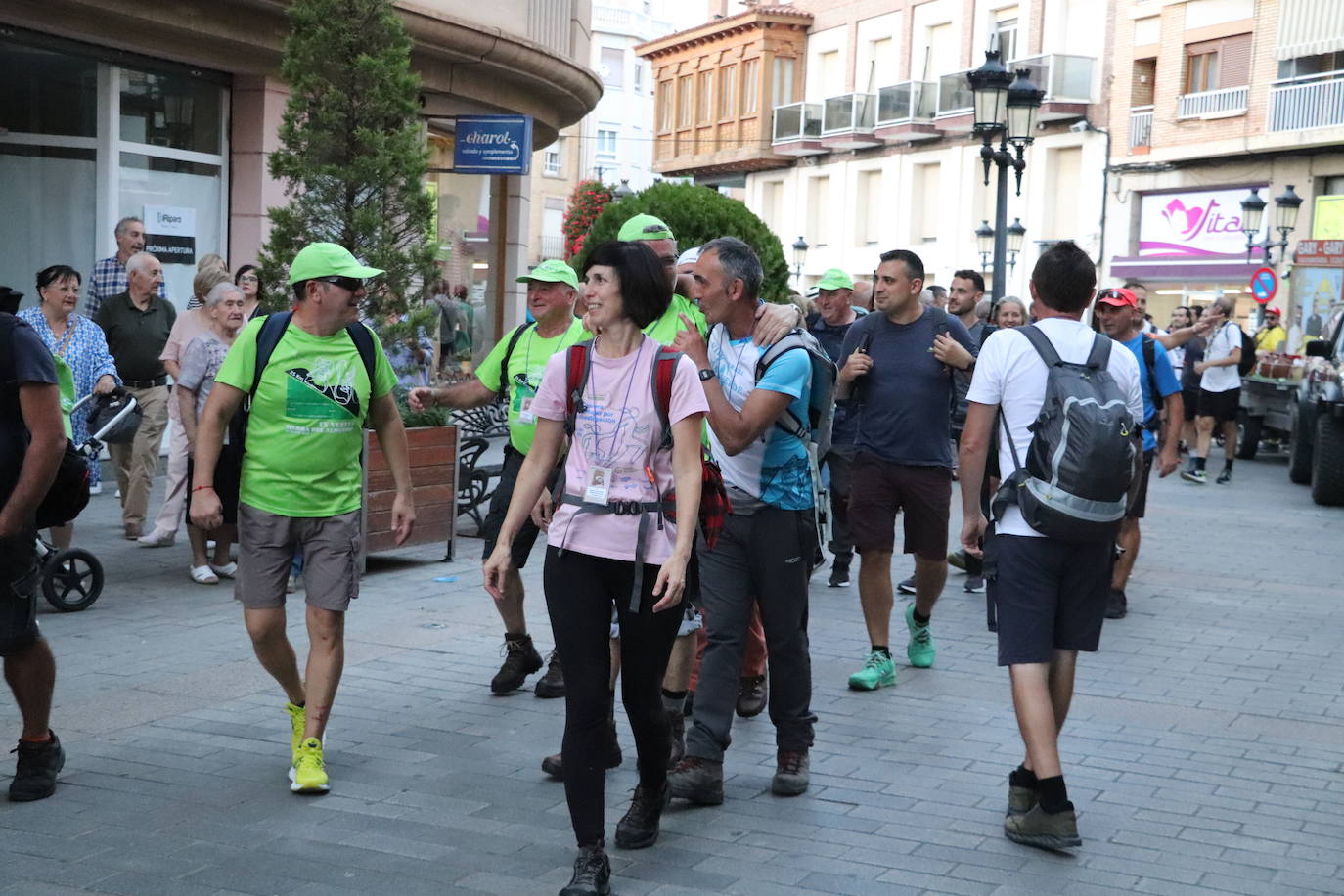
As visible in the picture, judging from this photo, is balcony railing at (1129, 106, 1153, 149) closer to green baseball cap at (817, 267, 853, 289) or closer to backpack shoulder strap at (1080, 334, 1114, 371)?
green baseball cap at (817, 267, 853, 289)

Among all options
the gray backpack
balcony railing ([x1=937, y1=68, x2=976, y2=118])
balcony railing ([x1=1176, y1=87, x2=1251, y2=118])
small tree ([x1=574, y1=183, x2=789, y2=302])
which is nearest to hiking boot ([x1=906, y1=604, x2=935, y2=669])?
the gray backpack

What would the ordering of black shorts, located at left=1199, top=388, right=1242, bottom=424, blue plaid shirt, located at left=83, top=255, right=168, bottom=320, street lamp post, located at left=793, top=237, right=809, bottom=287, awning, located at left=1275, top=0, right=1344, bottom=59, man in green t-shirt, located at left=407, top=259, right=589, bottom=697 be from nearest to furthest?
man in green t-shirt, located at left=407, top=259, right=589, bottom=697
blue plaid shirt, located at left=83, top=255, right=168, bottom=320
black shorts, located at left=1199, top=388, right=1242, bottom=424
awning, located at left=1275, top=0, right=1344, bottom=59
street lamp post, located at left=793, top=237, right=809, bottom=287

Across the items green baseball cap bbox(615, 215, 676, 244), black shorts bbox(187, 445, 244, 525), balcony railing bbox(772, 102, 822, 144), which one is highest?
balcony railing bbox(772, 102, 822, 144)

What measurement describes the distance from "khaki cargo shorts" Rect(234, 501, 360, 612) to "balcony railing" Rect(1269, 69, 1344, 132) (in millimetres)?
32125

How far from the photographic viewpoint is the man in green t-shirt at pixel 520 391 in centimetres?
667

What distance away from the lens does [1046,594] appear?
5.25 metres

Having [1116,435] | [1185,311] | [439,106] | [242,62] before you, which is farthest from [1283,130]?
[1116,435]

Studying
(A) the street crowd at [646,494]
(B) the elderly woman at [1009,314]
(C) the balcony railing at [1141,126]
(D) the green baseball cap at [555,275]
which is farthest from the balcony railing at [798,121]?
(A) the street crowd at [646,494]

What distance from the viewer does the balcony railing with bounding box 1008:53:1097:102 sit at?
130 ft

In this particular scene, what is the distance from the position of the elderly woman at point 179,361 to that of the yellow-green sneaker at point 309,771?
4.51m

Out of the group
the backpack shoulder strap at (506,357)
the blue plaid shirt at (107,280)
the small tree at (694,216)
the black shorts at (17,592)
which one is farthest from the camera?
the small tree at (694,216)

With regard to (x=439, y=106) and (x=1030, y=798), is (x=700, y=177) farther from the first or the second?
(x=1030, y=798)

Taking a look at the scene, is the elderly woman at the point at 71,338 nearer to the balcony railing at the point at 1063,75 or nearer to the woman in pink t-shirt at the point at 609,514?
the woman in pink t-shirt at the point at 609,514

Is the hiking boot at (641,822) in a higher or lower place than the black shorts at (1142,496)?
lower
